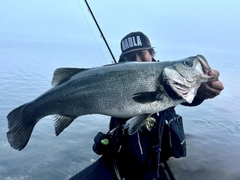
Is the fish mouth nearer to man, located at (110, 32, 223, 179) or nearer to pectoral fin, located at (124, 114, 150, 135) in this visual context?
pectoral fin, located at (124, 114, 150, 135)

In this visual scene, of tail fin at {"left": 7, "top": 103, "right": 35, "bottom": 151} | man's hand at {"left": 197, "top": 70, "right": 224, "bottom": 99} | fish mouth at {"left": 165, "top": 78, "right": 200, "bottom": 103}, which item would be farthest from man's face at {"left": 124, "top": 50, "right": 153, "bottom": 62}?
tail fin at {"left": 7, "top": 103, "right": 35, "bottom": 151}

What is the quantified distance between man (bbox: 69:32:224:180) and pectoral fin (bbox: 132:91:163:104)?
96cm

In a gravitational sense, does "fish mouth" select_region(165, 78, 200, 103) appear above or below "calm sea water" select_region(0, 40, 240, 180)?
above

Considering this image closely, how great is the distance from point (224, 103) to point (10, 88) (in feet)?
41.2

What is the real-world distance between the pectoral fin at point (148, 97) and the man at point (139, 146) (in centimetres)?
96

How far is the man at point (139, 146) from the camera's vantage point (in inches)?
161

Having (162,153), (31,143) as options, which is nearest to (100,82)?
(162,153)

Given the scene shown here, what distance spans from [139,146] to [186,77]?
150 centimetres

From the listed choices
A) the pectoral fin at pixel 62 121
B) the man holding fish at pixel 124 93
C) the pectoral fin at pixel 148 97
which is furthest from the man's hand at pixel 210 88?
the pectoral fin at pixel 62 121

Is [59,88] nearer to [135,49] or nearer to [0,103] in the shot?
[135,49]

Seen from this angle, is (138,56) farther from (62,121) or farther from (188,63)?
(62,121)

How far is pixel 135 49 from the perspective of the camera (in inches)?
183

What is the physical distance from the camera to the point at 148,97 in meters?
3.09

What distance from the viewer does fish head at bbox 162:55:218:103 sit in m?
3.09
